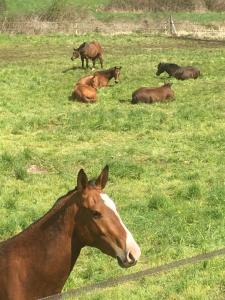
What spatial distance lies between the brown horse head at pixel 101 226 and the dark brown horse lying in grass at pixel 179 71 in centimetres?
1632

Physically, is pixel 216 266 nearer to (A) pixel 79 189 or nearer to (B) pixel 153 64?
(A) pixel 79 189

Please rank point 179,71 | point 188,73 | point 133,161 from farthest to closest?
point 179,71 → point 188,73 → point 133,161

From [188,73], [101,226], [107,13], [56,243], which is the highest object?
[101,226]

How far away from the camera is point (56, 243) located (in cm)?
400

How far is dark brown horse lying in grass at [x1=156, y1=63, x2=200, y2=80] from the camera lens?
19.8m

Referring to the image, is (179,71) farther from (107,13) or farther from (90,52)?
(107,13)

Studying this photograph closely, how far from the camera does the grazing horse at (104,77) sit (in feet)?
61.0

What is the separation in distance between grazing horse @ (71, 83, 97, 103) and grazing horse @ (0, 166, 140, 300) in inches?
496

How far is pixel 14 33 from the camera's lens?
3547 cm

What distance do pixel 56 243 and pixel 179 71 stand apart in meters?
16.7

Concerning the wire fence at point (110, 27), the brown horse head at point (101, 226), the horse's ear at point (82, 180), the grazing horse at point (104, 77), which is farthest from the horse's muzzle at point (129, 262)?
the wire fence at point (110, 27)

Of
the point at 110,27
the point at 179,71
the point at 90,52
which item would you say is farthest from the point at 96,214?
the point at 110,27

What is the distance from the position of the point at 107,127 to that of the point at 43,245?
979cm

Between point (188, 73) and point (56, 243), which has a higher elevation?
point (56, 243)
